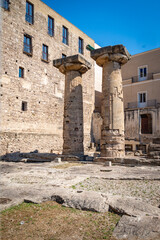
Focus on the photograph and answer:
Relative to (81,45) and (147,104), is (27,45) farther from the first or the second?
(147,104)

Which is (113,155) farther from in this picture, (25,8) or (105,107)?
(25,8)

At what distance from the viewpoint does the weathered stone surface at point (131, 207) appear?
9.33 feet

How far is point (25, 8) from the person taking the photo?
1563 centimetres

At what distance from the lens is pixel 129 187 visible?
4.54 metres

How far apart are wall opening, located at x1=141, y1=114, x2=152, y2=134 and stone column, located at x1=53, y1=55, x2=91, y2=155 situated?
42.5ft

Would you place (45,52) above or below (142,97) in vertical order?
above

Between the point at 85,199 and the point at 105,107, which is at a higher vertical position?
the point at 105,107

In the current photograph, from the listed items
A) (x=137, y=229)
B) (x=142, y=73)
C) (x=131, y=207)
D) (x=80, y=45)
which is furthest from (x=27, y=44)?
(x=137, y=229)

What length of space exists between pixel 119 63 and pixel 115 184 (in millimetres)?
6835

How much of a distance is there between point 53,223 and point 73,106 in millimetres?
8558

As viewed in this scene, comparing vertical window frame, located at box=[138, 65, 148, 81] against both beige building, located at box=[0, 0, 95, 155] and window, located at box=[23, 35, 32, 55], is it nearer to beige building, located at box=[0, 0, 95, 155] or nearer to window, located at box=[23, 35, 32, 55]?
beige building, located at box=[0, 0, 95, 155]

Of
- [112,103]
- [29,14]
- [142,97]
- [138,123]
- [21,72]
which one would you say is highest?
[29,14]

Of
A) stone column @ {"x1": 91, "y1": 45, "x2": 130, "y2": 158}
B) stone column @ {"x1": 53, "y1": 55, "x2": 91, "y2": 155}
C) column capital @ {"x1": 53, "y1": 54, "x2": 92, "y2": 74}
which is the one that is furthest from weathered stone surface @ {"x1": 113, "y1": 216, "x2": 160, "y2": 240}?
column capital @ {"x1": 53, "y1": 54, "x2": 92, "y2": 74}

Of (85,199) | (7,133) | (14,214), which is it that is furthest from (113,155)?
(7,133)
